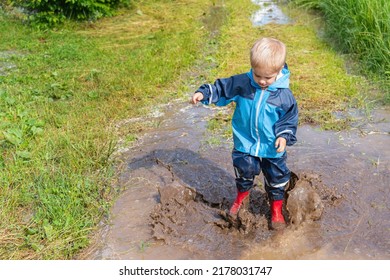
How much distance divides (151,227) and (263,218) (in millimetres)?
852

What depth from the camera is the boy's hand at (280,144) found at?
3137 millimetres

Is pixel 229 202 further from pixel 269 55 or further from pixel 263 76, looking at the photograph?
pixel 269 55

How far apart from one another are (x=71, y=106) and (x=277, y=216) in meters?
3.01

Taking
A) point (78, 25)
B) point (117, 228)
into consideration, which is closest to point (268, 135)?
point (117, 228)

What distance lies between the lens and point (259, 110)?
128 inches

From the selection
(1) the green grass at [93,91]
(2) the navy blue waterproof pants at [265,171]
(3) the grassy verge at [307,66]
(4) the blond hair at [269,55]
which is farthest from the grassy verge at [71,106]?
(4) the blond hair at [269,55]

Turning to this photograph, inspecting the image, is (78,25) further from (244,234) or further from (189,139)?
(244,234)

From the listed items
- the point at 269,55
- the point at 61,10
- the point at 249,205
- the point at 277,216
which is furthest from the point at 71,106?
the point at 61,10

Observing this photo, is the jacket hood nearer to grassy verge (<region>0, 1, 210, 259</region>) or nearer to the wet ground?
the wet ground

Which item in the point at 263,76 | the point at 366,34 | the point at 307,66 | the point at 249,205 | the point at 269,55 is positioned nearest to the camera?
the point at 269,55

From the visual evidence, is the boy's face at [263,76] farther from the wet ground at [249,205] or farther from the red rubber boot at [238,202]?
the wet ground at [249,205]

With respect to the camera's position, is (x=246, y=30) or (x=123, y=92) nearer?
(x=123, y=92)

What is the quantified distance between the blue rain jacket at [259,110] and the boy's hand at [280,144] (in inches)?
1.3
